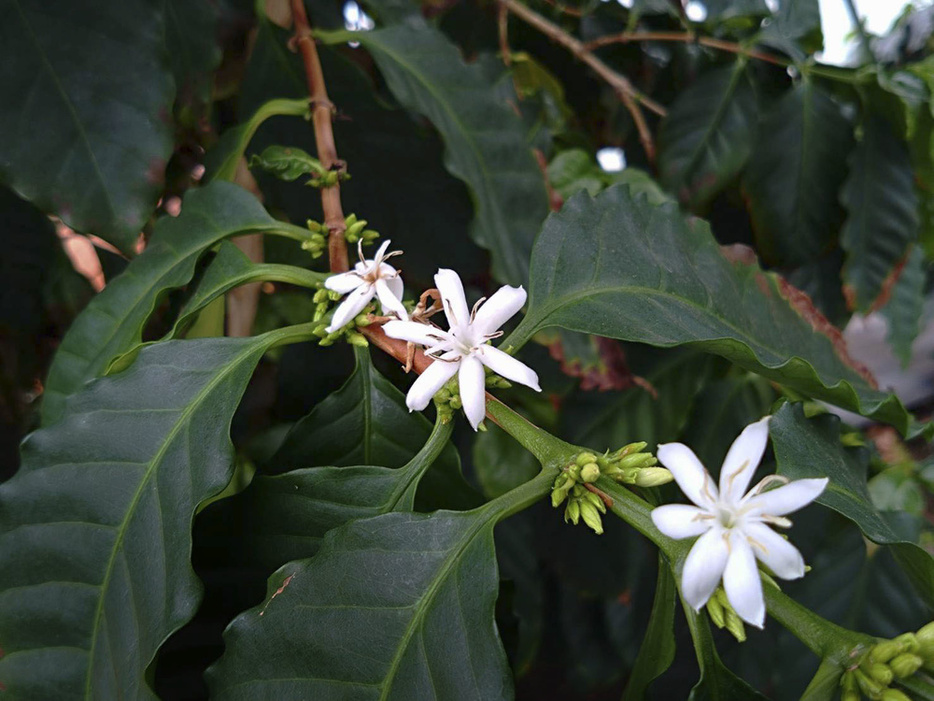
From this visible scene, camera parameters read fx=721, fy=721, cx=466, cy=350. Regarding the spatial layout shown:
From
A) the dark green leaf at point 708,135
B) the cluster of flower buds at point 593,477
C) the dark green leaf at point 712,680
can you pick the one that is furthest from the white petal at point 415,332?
the dark green leaf at point 708,135

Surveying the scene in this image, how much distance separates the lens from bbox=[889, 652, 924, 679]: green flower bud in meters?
0.34

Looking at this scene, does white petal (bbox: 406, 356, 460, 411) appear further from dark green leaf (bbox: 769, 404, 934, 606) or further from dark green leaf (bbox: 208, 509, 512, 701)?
dark green leaf (bbox: 769, 404, 934, 606)

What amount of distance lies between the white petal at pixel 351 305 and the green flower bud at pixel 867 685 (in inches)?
13.0

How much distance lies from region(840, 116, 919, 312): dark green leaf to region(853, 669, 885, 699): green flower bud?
0.73 metres

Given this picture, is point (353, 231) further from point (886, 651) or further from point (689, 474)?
point (886, 651)

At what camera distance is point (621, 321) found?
46cm

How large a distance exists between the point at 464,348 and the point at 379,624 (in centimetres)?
16

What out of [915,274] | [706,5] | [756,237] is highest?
[706,5]

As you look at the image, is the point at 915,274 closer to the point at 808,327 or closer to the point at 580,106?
the point at 580,106

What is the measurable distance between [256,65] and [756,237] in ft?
2.18

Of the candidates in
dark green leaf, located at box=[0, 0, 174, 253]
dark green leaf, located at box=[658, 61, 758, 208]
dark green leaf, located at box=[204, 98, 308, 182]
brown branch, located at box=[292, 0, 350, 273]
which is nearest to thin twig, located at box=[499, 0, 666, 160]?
dark green leaf, located at box=[658, 61, 758, 208]

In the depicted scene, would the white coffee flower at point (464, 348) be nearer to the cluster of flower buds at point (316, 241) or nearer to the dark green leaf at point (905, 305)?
the cluster of flower buds at point (316, 241)

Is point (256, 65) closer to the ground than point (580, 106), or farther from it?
farther from it

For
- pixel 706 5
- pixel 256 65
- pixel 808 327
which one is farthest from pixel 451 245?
pixel 706 5
